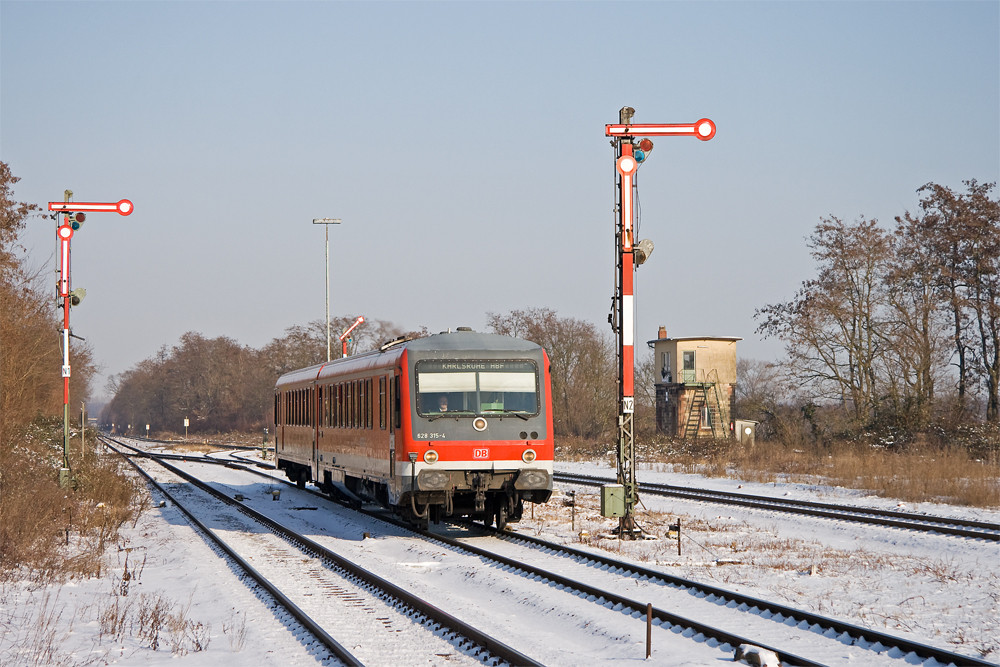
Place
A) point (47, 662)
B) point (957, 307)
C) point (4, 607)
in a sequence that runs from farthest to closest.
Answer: point (957, 307) < point (4, 607) < point (47, 662)

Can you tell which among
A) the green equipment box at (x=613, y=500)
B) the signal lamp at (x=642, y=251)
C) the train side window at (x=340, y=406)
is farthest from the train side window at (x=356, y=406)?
A: the signal lamp at (x=642, y=251)

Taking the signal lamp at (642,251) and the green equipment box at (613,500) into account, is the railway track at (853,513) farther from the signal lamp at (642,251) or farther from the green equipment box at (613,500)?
the signal lamp at (642,251)

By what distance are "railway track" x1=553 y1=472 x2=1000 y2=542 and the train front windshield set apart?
623cm

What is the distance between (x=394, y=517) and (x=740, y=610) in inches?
434

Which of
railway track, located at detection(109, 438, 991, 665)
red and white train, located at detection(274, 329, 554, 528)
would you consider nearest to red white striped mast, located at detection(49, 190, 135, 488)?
red and white train, located at detection(274, 329, 554, 528)

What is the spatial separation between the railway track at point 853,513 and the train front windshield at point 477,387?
245 inches

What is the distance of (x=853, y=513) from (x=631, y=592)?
10284 millimetres

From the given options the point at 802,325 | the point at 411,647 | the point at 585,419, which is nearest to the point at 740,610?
the point at 411,647

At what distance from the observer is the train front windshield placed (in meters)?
16.4

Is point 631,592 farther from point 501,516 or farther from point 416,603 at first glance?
point 501,516

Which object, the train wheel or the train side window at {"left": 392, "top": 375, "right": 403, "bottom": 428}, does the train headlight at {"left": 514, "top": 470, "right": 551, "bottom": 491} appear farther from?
the train side window at {"left": 392, "top": 375, "right": 403, "bottom": 428}

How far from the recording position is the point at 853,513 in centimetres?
2038

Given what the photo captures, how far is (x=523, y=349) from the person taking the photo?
16.8m

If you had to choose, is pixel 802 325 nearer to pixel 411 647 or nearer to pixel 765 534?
pixel 765 534
